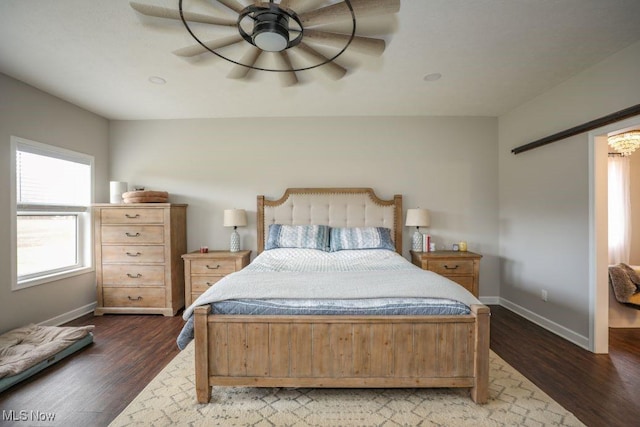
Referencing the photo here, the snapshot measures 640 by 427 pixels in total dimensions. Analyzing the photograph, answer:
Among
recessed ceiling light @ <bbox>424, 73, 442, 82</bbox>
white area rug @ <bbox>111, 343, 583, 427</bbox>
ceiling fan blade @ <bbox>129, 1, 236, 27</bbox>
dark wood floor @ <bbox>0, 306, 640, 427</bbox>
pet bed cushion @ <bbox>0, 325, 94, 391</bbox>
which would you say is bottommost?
dark wood floor @ <bbox>0, 306, 640, 427</bbox>

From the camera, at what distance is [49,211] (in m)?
3.04

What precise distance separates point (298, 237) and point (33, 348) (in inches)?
99.3

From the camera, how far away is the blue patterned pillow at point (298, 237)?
3215 mm

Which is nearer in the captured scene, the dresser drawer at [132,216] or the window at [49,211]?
the window at [49,211]

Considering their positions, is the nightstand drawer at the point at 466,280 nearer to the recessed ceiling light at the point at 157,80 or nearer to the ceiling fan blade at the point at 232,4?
the ceiling fan blade at the point at 232,4

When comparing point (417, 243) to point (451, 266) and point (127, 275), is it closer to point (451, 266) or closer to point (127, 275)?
point (451, 266)

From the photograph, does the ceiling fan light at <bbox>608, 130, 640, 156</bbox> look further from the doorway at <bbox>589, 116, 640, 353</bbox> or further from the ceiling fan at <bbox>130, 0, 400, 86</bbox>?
the ceiling fan at <bbox>130, 0, 400, 86</bbox>

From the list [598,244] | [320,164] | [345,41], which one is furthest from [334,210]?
[598,244]

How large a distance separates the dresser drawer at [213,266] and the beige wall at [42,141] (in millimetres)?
1465

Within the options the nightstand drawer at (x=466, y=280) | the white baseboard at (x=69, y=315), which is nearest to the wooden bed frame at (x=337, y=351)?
the nightstand drawer at (x=466, y=280)

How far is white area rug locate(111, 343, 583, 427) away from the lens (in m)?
1.58

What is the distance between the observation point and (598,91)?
236cm

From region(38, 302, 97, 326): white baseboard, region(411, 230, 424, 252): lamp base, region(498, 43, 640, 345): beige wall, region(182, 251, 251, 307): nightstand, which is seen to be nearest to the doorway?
region(498, 43, 640, 345): beige wall

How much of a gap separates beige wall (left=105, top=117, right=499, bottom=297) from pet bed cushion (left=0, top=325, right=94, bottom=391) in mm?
1573
